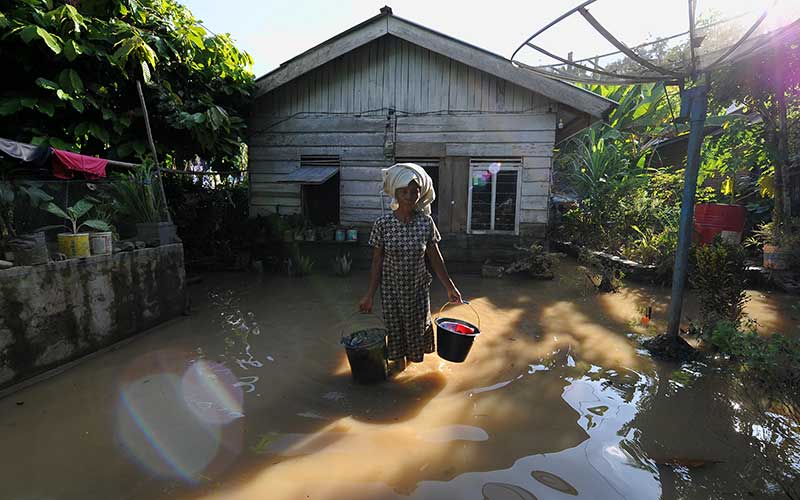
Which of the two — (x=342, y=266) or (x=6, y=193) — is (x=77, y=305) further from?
(x=342, y=266)

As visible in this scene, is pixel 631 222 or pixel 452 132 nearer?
pixel 452 132

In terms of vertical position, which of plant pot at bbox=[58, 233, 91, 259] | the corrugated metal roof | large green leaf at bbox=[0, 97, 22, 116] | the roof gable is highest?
the roof gable

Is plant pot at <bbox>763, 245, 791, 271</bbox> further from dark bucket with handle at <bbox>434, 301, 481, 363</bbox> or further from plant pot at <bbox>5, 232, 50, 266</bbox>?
plant pot at <bbox>5, 232, 50, 266</bbox>

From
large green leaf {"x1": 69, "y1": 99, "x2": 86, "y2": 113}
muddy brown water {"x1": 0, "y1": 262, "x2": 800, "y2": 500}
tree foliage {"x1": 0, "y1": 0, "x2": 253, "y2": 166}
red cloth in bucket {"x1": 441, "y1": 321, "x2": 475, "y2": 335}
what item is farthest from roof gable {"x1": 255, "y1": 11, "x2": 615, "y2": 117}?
red cloth in bucket {"x1": 441, "y1": 321, "x2": 475, "y2": 335}

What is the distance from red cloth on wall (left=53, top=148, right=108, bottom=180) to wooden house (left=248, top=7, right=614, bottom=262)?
3.04 m

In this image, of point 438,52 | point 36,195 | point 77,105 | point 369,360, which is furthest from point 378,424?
point 438,52

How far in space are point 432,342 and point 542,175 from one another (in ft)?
17.2

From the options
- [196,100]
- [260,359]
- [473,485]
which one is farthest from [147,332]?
[196,100]

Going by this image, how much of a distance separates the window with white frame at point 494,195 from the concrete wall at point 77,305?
5508 mm

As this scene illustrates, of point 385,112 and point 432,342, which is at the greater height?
point 385,112

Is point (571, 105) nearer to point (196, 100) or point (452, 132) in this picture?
point (452, 132)

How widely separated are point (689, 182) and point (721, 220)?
15.4 feet

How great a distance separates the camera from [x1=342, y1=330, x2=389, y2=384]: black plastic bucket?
3.27 m

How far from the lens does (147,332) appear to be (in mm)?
4777
